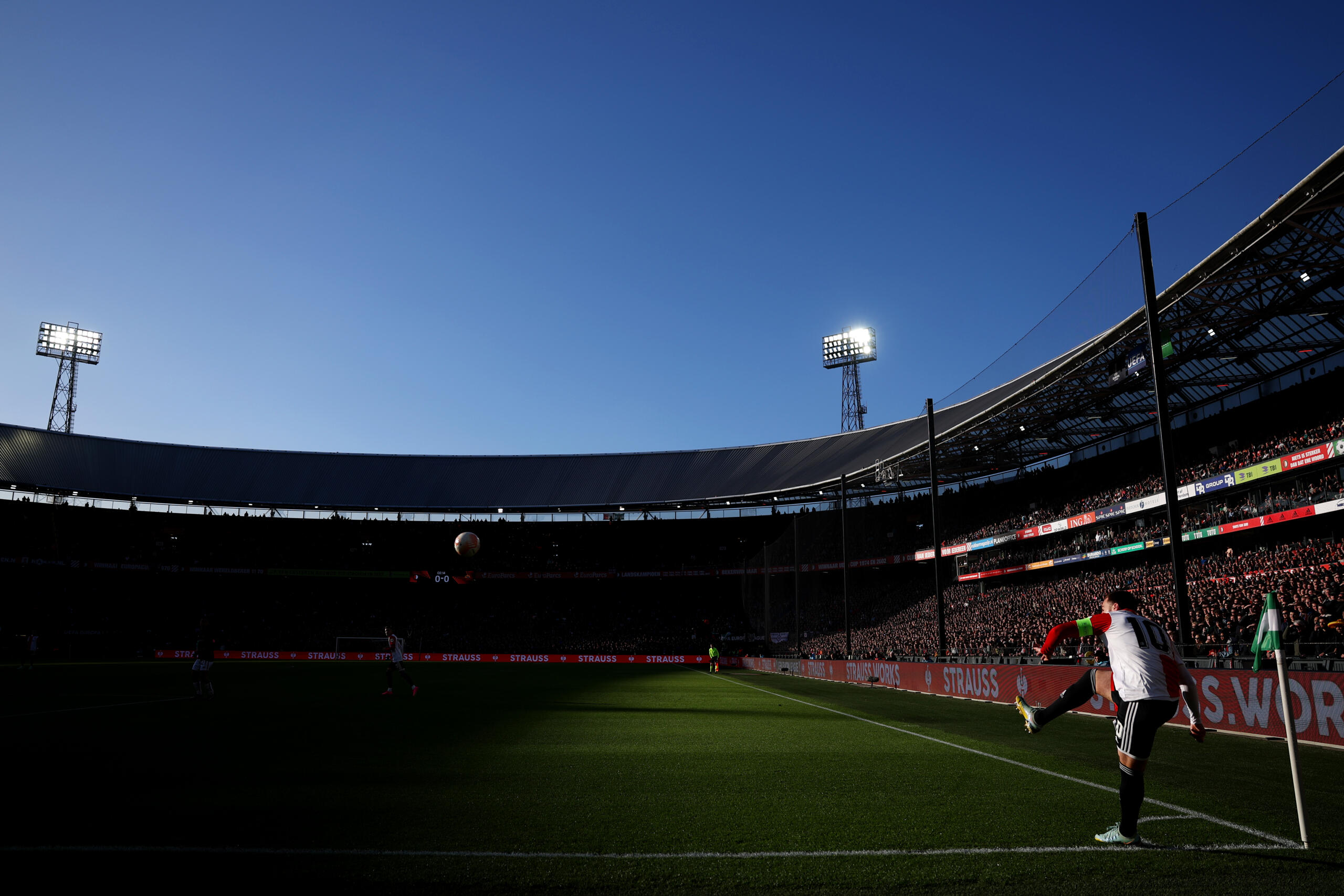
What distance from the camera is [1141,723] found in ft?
19.7

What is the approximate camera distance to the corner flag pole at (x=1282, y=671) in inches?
230

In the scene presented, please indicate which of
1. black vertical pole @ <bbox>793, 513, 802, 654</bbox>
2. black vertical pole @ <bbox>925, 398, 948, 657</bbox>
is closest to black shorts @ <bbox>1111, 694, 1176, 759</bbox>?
black vertical pole @ <bbox>925, 398, 948, 657</bbox>

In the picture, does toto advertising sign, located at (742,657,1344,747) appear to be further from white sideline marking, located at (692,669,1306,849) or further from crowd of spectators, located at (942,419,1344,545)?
crowd of spectators, located at (942,419,1344,545)

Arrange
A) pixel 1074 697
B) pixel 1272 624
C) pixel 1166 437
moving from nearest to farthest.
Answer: pixel 1272 624
pixel 1074 697
pixel 1166 437

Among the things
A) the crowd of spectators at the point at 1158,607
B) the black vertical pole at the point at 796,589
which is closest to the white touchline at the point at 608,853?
the crowd of spectators at the point at 1158,607

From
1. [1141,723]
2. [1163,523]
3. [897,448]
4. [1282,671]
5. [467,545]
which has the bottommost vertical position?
[1141,723]

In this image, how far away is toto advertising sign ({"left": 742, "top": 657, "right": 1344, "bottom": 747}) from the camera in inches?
472

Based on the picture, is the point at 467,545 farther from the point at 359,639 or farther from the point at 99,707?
the point at 359,639

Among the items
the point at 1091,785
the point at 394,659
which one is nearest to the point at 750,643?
the point at 394,659

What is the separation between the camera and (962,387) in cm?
4234

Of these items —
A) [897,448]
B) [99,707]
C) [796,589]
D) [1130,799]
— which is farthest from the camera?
[897,448]

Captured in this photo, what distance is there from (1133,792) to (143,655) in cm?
6371

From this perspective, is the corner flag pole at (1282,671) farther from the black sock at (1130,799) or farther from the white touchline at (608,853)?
the black sock at (1130,799)

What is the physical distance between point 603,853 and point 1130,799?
12.4ft
